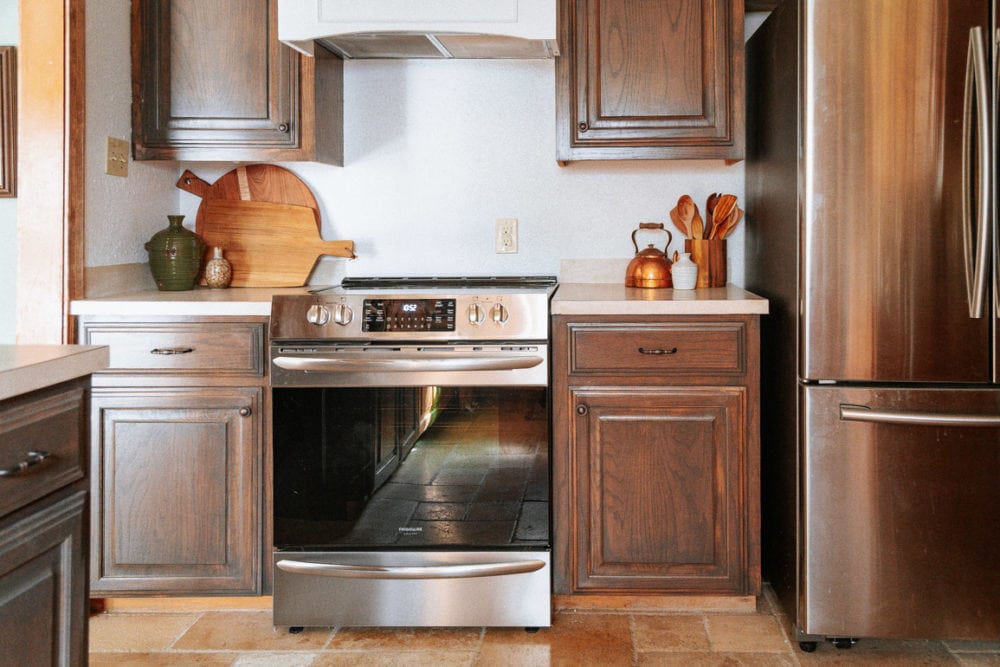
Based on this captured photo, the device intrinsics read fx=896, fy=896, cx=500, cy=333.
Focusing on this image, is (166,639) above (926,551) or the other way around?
the other way around

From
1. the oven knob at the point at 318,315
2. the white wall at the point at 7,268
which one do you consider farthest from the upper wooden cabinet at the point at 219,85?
the oven knob at the point at 318,315

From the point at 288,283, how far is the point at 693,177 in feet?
4.49

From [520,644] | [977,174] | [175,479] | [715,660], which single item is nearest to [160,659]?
[175,479]

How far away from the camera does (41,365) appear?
1.16 m

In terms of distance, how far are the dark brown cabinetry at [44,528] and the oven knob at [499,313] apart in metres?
1.14

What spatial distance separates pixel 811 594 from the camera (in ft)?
7.21

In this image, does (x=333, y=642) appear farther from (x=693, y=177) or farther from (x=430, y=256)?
(x=693, y=177)

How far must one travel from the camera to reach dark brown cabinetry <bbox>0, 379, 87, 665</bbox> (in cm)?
113

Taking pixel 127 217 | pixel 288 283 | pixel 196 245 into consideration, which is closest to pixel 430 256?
pixel 288 283

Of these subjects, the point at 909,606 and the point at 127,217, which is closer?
the point at 909,606

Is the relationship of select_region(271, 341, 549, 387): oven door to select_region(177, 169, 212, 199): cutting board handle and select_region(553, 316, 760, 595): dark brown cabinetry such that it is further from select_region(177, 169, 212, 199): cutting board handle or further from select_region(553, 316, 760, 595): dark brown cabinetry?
select_region(177, 169, 212, 199): cutting board handle

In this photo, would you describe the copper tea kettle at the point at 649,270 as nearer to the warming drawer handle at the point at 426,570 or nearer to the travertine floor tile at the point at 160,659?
the warming drawer handle at the point at 426,570

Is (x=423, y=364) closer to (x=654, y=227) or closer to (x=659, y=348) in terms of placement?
(x=659, y=348)

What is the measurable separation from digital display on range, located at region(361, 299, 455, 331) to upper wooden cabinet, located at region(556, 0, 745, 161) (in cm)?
69
